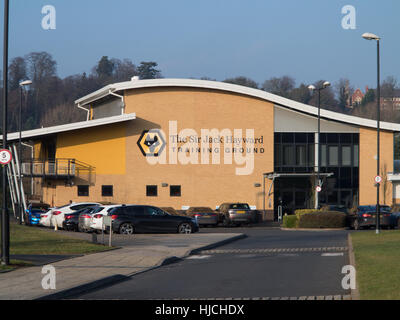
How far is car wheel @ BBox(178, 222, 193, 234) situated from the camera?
32.0 m

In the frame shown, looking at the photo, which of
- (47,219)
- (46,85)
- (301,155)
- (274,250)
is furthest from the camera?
(46,85)

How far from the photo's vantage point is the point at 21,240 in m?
25.1

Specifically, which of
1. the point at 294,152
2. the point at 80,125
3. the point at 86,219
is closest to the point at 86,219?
the point at 86,219

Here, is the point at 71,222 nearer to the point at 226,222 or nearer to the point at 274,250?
the point at 226,222

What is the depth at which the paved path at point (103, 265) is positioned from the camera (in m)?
13.2

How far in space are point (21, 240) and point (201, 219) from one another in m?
19.4

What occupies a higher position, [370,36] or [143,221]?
[370,36]

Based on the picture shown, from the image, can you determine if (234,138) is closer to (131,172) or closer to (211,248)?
(131,172)

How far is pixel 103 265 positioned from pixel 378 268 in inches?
270

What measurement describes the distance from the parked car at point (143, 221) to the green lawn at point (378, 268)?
988 centimetres

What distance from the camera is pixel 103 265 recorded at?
17719 millimetres

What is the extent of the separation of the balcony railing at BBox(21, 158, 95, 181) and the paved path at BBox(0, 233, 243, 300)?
25.1 meters
